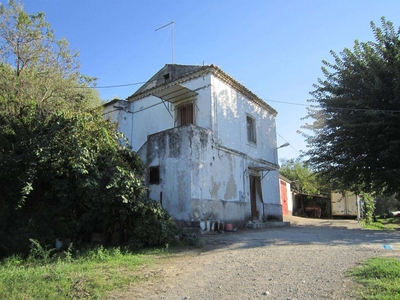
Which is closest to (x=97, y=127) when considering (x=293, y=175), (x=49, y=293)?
(x=49, y=293)

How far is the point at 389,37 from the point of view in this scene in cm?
1256

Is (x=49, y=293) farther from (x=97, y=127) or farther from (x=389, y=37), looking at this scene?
(x=389, y=37)

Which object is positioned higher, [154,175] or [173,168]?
[173,168]

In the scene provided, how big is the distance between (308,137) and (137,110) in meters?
8.95

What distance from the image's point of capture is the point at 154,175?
462 inches

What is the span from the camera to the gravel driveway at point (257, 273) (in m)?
4.00

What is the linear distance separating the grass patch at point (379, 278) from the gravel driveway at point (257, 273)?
172 mm

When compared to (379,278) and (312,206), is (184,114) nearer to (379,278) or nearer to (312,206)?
(379,278)

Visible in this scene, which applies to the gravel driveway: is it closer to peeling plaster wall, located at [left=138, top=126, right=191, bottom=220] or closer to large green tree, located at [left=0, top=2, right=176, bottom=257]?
large green tree, located at [left=0, top=2, right=176, bottom=257]

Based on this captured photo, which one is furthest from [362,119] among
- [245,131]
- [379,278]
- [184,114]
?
[379,278]

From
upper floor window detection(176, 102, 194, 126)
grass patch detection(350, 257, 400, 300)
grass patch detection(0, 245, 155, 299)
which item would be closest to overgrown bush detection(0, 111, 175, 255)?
grass patch detection(0, 245, 155, 299)

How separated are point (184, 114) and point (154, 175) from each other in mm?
3443

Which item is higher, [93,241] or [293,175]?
[293,175]

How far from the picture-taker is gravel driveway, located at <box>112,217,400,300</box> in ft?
13.1
